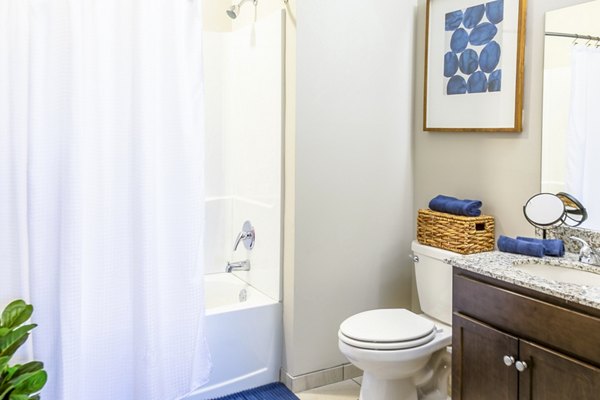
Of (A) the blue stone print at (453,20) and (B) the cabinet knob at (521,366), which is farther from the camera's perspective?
(A) the blue stone print at (453,20)

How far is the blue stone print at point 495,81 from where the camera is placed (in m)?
2.42

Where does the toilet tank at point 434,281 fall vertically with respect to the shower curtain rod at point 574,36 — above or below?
below

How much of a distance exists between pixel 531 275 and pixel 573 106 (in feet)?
2.44

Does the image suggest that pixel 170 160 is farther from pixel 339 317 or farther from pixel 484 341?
pixel 484 341

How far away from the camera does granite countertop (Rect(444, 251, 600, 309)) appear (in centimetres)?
166

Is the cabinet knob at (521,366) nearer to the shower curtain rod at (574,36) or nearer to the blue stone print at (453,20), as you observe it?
the shower curtain rod at (574,36)

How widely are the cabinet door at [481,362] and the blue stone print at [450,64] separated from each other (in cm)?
125

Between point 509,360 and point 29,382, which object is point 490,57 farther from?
point 29,382

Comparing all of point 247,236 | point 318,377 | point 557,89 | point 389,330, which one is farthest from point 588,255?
point 247,236

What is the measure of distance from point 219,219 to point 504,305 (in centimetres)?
187

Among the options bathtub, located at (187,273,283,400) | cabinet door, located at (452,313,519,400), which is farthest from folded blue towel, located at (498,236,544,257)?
bathtub, located at (187,273,283,400)

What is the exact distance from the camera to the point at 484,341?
6.44 feet

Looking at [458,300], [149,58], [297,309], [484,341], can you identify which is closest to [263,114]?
Answer: [149,58]

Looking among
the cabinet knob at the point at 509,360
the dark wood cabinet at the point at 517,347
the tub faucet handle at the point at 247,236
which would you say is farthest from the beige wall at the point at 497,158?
the tub faucet handle at the point at 247,236
